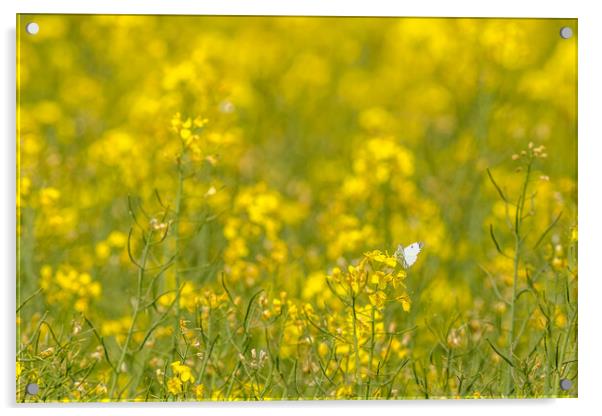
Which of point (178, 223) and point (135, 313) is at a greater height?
point (178, 223)

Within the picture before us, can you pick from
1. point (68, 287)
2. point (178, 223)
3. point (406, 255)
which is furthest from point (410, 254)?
point (68, 287)

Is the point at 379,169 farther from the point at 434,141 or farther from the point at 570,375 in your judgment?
the point at 570,375

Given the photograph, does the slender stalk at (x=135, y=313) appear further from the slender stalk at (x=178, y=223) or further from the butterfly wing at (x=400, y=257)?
the butterfly wing at (x=400, y=257)

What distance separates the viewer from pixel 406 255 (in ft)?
14.5

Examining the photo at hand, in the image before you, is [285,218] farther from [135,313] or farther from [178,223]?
[135,313]

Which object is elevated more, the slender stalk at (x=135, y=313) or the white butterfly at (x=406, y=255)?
the white butterfly at (x=406, y=255)

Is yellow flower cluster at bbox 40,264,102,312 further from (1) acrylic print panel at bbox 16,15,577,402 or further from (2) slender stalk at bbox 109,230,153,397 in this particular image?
(2) slender stalk at bbox 109,230,153,397

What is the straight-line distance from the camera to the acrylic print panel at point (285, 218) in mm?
4355

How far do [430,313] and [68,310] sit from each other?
106 centimetres

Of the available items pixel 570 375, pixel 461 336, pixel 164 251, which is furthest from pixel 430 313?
pixel 164 251

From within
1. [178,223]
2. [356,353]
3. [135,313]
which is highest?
[178,223]

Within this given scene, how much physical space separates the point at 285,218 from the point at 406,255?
0.40m

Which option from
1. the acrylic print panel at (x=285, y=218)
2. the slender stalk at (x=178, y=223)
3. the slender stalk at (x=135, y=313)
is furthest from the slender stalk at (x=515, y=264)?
the slender stalk at (x=135, y=313)

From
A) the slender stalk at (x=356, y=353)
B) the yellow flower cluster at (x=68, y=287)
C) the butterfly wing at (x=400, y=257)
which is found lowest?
the slender stalk at (x=356, y=353)
